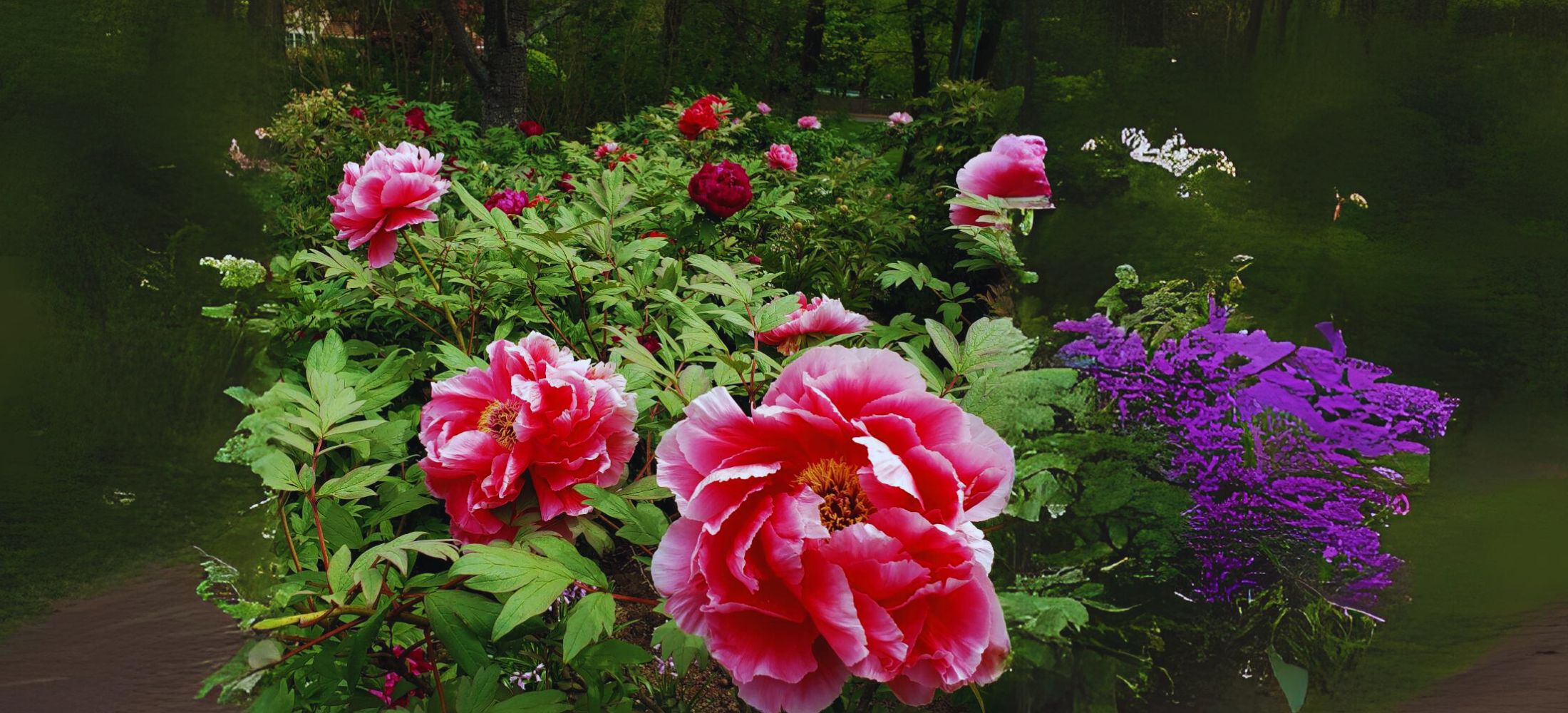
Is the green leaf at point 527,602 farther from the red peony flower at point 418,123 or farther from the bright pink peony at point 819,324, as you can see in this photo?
the red peony flower at point 418,123

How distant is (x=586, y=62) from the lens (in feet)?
25.3

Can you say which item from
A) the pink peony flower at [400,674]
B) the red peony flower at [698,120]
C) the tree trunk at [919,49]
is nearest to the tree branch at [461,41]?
the red peony flower at [698,120]

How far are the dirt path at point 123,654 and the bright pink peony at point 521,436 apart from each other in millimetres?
1469

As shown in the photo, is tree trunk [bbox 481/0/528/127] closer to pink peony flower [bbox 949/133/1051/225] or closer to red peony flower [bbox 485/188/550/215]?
red peony flower [bbox 485/188/550/215]

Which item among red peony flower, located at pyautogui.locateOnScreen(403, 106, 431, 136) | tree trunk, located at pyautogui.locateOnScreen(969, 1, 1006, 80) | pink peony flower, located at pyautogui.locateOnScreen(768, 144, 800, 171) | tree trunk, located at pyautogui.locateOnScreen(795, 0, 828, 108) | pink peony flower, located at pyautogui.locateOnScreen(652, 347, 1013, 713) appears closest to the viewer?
pink peony flower, located at pyautogui.locateOnScreen(652, 347, 1013, 713)

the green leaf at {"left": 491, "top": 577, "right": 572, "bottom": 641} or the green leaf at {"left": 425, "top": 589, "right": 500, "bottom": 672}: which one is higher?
the green leaf at {"left": 491, "top": 577, "right": 572, "bottom": 641}

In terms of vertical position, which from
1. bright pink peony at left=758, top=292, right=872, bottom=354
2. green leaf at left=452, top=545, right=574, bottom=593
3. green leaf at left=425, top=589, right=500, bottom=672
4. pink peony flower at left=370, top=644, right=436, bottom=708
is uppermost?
bright pink peony at left=758, top=292, right=872, bottom=354

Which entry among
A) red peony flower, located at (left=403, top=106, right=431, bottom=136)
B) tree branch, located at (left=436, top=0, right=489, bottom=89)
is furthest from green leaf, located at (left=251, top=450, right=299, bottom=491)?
tree branch, located at (left=436, top=0, right=489, bottom=89)

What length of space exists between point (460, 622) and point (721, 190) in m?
1.05

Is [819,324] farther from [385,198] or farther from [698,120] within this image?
[698,120]

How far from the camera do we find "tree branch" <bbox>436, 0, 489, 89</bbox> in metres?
4.70

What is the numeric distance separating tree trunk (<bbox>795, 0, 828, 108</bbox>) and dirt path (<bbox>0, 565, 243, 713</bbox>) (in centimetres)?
708

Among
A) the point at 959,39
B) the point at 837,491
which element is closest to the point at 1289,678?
the point at 837,491

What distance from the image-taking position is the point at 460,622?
0.72 meters
